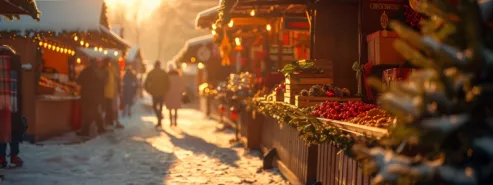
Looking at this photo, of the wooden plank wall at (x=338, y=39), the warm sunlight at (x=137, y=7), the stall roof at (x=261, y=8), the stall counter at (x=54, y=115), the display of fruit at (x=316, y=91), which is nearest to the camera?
the display of fruit at (x=316, y=91)

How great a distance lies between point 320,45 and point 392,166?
7.06 m

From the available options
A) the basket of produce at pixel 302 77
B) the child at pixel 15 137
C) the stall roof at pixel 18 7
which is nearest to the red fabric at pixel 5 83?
the child at pixel 15 137

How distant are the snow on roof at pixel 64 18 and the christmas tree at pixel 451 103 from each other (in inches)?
454

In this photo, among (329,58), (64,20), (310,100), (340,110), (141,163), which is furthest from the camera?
(64,20)

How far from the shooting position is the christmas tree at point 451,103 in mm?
2387

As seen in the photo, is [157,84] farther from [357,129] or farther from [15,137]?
[357,129]

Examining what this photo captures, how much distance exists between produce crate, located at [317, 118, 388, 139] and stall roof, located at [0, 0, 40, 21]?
4.77 m

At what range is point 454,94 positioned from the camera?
2.50 meters

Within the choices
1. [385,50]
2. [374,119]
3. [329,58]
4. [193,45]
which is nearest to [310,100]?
[385,50]

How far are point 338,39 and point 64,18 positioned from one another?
23.4 ft

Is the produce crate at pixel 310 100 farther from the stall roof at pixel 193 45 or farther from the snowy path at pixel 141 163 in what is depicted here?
the stall roof at pixel 193 45

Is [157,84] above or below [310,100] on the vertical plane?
above

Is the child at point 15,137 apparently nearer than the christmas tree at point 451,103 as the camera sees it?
No

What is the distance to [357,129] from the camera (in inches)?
192
